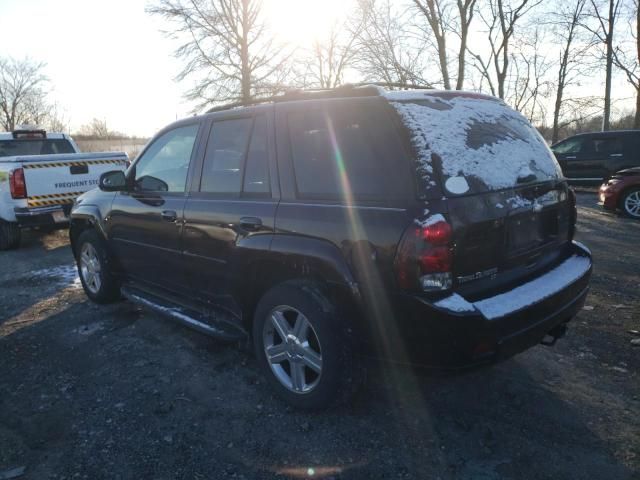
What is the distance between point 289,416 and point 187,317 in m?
1.22

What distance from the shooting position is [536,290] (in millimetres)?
2607

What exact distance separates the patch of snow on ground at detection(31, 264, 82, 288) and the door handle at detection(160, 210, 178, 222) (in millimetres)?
2718

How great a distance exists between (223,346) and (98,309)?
71.7 inches

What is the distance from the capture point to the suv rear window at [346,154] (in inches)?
94.4

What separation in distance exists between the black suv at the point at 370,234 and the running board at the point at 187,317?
0.06 feet

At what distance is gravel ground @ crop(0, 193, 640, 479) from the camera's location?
2418 mm

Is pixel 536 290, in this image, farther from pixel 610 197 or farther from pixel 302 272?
pixel 610 197

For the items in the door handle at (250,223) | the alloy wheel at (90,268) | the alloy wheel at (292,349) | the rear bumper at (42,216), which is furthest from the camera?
the rear bumper at (42,216)

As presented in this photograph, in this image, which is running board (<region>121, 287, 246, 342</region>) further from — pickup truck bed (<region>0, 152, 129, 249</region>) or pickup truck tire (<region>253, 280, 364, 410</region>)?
pickup truck bed (<region>0, 152, 129, 249</region>)

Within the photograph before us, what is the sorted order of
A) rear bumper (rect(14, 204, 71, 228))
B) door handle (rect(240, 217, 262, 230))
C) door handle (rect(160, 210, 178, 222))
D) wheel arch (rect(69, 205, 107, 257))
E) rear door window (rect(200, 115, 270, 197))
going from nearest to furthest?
door handle (rect(240, 217, 262, 230)) < rear door window (rect(200, 115, 270, 197)) < door handle (rect(160, 210, 178, 222)) < wheel arch (rect(69, 205, 107, 257)) < rear bumper (rect(14, 204, 71, 228))

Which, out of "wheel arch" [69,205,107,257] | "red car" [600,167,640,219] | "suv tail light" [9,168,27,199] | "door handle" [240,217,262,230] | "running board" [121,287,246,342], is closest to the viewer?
"door handle" [240,217,262,230]

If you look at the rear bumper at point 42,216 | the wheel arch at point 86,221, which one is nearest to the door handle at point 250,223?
the wheel arch at point 86,221

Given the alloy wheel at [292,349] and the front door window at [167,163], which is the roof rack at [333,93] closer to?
the front door window at [167,163]

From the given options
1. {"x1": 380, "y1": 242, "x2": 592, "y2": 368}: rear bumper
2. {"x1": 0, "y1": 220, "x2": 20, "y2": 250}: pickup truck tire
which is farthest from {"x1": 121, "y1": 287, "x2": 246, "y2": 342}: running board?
{"x1": 0, "y1": 220, "x2": 20, "y2": 250}: pickup truck tire
